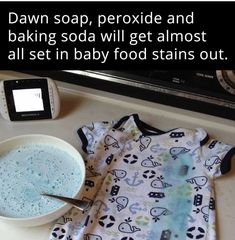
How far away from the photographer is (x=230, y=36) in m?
0.70

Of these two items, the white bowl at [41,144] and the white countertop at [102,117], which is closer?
the white bowl at [41,144]

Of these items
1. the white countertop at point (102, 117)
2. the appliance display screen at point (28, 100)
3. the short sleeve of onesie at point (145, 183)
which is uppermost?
the appliance display screen at point (28, 100)

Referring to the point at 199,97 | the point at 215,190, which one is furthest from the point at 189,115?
the point at 215,190

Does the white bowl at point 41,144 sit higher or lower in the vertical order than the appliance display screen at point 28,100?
lower

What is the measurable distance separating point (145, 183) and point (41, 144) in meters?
0.18

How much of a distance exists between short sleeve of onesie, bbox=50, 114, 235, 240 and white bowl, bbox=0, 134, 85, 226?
22 mm

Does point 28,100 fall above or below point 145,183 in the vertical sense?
above

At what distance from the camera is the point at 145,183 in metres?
0.69

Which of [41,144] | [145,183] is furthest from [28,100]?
[145,183]

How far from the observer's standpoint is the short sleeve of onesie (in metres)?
0.63

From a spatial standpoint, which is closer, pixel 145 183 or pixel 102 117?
pixel 145 183

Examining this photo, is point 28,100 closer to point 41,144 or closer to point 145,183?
point 41,144

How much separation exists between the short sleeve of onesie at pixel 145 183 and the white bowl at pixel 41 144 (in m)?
0.02

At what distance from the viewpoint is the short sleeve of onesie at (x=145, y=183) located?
0.63 meters
